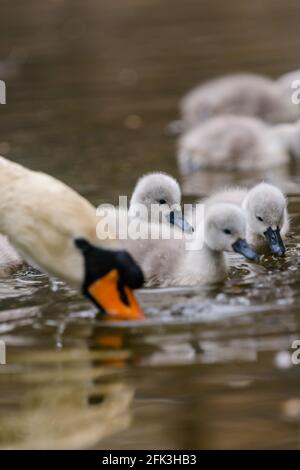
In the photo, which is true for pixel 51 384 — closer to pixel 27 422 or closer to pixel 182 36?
pixel 27 422

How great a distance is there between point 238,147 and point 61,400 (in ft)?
15.9

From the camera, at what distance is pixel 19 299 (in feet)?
20.3

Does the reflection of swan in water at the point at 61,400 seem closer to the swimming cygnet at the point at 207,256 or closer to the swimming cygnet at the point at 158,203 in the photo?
the swimming cygnet at the point at 207,256

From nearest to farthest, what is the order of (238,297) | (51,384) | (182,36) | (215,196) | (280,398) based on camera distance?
(280,398) → (51,384) → (238,297) → (215,196) → (182,36)

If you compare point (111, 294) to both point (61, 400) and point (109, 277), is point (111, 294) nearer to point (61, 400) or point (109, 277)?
point (109, 277)

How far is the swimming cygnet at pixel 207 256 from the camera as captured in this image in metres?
6.27

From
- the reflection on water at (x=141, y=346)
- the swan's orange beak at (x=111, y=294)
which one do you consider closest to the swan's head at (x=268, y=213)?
the reflection on water at (x=141, y=346)

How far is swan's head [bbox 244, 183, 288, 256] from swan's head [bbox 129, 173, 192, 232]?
392mm

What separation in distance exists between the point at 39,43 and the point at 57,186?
422 inches

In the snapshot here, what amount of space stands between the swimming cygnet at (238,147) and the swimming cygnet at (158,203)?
2.17 m

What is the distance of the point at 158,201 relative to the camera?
7156 millimetres
